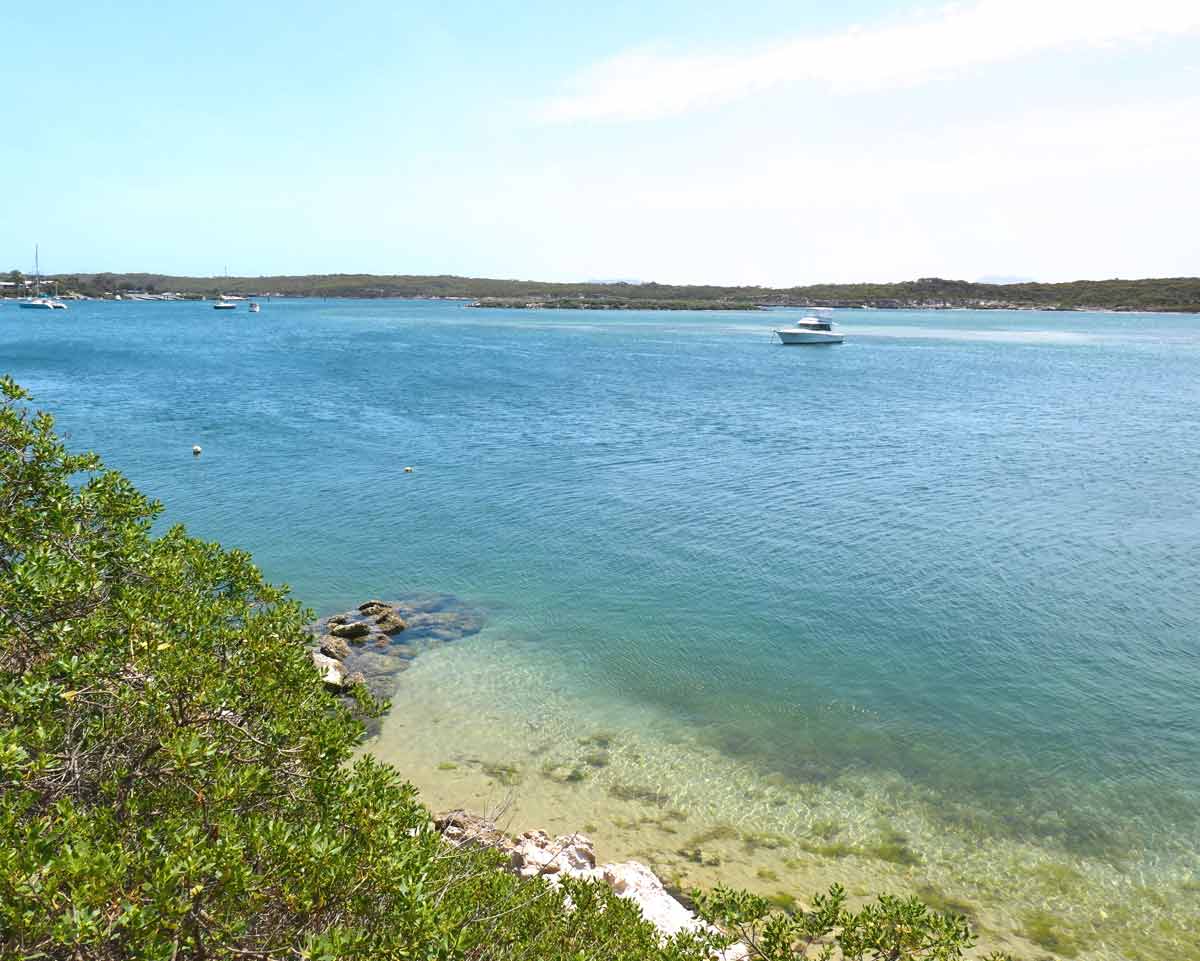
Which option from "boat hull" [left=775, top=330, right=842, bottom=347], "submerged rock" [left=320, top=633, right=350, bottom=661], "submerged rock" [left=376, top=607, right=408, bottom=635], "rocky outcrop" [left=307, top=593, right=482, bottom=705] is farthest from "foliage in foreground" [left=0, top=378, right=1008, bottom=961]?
"boat hull" [left=775, top=330, right=842, bottom=347]

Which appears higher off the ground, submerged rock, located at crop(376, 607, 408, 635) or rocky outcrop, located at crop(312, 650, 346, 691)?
rocky outcrop, located at crop(312, 650, 346, 691)

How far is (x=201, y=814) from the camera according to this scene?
688 cm

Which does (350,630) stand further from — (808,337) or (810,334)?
(808,337)

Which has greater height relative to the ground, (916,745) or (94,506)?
(94,506)

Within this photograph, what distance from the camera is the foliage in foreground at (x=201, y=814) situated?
5.71 m

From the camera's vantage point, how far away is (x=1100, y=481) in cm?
3544

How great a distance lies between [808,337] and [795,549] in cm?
8123

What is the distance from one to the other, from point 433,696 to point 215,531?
543 inches

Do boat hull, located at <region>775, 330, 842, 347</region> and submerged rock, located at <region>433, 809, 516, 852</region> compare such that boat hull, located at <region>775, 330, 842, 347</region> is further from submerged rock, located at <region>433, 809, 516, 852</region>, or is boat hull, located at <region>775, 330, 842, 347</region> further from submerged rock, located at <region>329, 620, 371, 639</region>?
submerged rock, located at <region>433, 809, 516, 852</region>

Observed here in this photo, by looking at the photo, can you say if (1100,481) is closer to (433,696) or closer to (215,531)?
(433,696)

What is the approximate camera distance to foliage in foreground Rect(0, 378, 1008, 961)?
5.71 m

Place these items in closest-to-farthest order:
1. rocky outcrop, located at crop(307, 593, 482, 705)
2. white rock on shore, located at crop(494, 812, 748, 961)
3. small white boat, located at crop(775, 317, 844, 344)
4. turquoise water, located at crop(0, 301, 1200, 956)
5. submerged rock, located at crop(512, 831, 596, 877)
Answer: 1. white rock on shore, located at crop(494, 812, 748, 961)
2. submerged rock, located at crop(512, 831, 596, 877)
3. turquoise water, located at crop(0, 301, 1200, 956)
4. rocky outcrop, located at crop(307, 593, 482, 705)
5. small white boat, located at crop(775, 317, 844, 344)

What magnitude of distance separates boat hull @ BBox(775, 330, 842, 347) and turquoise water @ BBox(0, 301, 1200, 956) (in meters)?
37.9

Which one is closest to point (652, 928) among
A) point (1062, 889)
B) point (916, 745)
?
point (1062, 889)
